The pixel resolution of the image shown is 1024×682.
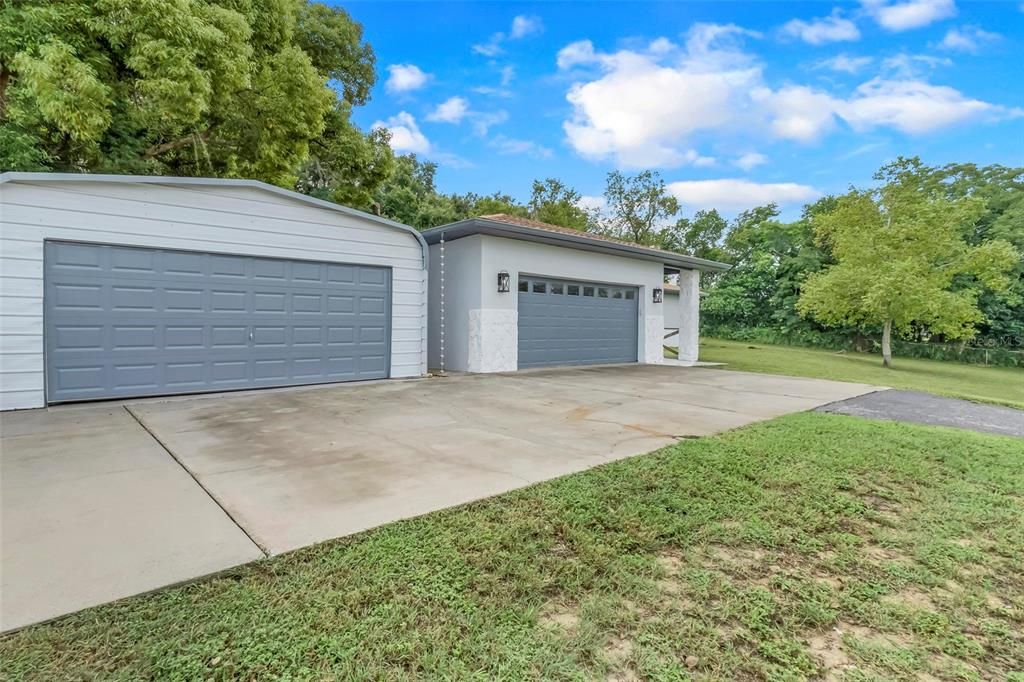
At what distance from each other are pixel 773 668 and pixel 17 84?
12.3 m

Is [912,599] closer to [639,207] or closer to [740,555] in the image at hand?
[740,555]

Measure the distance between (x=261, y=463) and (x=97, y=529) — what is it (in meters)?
1.16

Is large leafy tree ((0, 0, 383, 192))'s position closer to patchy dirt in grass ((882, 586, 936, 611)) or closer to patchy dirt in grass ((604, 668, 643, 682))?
patchy dirt in grass ((604, 668, 643, 682))

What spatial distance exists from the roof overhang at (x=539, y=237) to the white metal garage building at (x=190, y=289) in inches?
42.8

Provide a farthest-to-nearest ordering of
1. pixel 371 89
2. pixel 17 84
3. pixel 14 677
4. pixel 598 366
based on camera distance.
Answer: pixel 371 89
pixel 598 366
pixel 17 84
pixel 14 677

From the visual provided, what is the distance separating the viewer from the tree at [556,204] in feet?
95.0

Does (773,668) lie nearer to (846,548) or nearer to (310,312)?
(846,548)

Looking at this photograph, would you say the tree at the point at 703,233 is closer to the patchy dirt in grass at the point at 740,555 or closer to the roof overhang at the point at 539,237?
the roof overhang at the point at 539,237

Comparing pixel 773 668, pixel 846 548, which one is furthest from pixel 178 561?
pixel 846 548

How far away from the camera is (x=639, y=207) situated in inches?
1283

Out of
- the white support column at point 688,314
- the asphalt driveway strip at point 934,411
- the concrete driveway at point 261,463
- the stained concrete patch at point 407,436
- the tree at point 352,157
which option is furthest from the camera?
the white support column at point 688,314

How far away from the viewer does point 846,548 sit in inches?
93.9

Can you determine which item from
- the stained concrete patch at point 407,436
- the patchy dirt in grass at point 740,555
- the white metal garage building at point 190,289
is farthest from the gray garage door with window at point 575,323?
the patchy dirt in grass at point 740,555

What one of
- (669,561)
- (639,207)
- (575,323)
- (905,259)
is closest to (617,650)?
(669,561)
